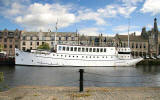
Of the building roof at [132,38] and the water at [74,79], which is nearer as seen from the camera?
the water at [74,79]

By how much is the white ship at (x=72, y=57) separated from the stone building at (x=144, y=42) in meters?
23.6

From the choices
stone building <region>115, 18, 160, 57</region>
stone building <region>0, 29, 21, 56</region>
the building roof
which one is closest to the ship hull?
stone building <region>0, 29, 21, 56</region>

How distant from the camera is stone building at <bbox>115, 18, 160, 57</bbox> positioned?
2249 inches

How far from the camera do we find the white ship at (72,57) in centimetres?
3259

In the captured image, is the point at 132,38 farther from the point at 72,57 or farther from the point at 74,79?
the point at 74,79

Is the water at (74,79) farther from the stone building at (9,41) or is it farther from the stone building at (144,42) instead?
the stone building at (144,42)

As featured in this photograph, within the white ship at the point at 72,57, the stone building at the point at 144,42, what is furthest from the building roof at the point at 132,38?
the white ship at the point at 72,57

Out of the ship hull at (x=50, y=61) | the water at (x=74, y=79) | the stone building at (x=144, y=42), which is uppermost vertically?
the stone building at (x=144, y=42)

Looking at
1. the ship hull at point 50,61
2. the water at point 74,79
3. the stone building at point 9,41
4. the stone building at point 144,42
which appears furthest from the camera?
the stone building at point 144,42

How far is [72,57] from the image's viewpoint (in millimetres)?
33312

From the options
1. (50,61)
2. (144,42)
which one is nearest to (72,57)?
(50,61)

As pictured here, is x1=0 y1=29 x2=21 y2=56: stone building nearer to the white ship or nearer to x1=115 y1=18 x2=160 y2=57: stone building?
the white ship

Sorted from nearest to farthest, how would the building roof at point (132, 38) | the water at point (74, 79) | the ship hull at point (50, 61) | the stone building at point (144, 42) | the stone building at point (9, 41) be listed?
the water at point (74, 79) → the ship hull at point (50, 61) → the stone building at point (9, 41) → the stone building at point (144, 42) → the building roof at point (132, 38)

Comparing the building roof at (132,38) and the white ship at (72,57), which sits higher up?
the building roof at (132,38)
